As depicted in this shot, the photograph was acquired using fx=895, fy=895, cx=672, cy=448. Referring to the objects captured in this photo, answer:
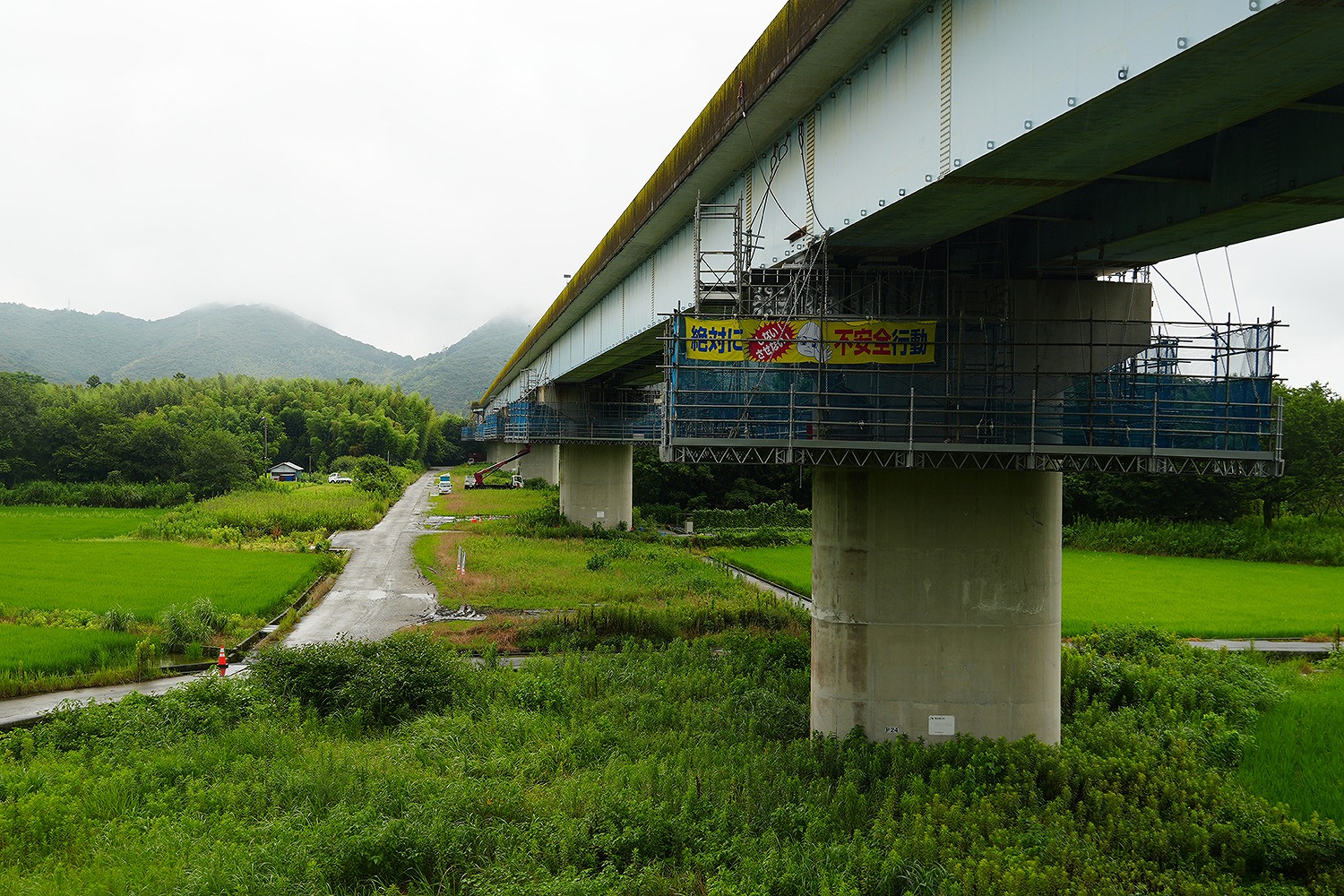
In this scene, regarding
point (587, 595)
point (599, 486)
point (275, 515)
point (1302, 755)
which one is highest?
point (599, 486)

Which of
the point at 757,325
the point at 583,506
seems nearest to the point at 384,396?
the point at 583,506

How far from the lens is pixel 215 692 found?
1579 cm

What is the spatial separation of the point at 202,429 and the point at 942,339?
79.4 m

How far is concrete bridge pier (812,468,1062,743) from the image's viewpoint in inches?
518

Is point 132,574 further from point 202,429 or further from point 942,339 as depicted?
point 202,429

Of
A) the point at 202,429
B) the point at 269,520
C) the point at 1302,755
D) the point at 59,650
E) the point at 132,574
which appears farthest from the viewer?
the point at 202,429

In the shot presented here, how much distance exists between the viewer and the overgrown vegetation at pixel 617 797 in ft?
29.8

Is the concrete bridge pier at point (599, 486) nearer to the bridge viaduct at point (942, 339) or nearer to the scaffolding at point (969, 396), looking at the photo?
the bridge viaduct at point (942, 339)

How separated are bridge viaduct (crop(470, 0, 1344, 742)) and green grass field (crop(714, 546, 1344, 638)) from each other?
12.4 metres

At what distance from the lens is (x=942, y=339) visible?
1313 centimetres

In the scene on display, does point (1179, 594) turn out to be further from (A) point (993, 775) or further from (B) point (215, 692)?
(B) point (215, 692)

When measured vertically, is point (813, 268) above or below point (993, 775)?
above

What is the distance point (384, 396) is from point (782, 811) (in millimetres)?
143095

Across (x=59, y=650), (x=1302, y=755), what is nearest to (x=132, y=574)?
(x=59, y=650)
